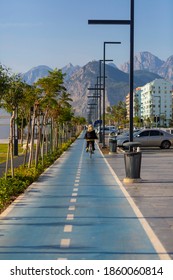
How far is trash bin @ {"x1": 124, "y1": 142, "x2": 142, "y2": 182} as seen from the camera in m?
16.4

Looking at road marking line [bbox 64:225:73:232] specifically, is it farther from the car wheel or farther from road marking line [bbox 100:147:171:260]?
the car wheel

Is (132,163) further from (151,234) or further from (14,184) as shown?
(151,234)

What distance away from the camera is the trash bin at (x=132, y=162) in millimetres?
16391

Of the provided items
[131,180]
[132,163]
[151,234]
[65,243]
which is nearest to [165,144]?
[131,180]

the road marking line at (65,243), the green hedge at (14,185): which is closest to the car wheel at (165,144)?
the green hedge at (14,185)

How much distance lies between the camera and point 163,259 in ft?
23.1

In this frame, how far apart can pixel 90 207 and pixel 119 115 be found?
17457 centimetres

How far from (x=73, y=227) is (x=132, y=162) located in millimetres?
7452

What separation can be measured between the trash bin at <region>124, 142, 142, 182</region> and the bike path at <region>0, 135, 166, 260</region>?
5.31ft

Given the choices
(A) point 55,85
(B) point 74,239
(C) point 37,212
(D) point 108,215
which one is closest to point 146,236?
(B) point 74,239

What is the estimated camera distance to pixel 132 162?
16500 millimetres

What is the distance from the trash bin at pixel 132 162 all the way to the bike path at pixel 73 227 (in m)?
1.62

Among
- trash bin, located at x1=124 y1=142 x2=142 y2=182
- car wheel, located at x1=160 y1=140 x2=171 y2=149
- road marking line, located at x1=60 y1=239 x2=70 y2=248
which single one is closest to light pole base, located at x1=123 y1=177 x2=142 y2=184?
trash bin, located at x1=124 y1=142 x2=142 y2=182
